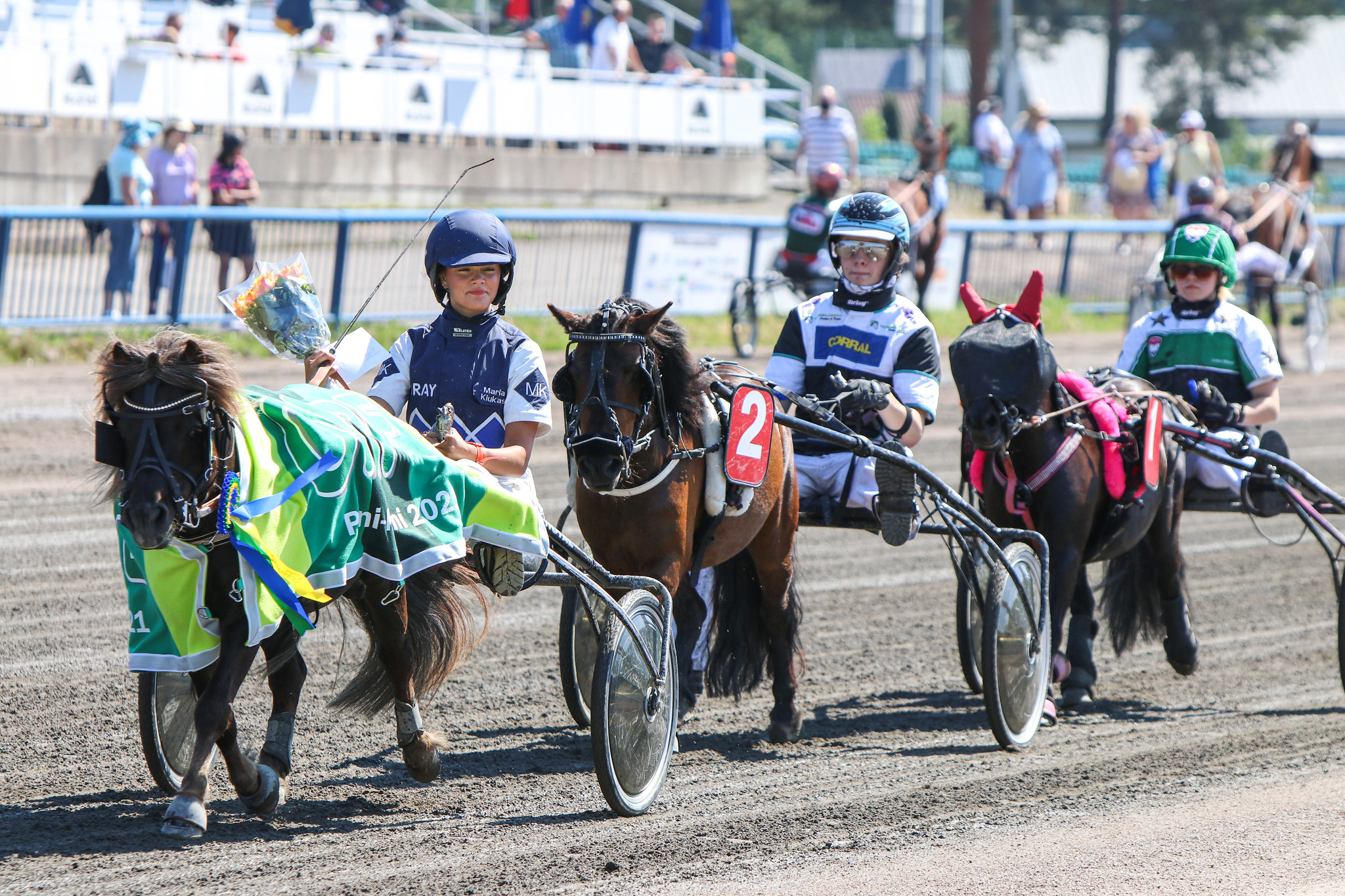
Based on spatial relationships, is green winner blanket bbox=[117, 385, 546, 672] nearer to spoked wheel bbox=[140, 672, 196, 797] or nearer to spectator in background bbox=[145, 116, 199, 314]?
spoked wheel bbox=[140, 672, 196, 797]

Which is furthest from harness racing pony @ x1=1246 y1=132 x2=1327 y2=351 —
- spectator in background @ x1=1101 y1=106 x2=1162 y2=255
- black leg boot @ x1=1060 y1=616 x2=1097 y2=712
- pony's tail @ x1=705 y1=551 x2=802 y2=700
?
pony's tail @ x1=705 y1=551 x2=802 y2=700

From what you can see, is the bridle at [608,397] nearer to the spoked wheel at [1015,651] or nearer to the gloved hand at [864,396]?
the gloved hand at [864,396]

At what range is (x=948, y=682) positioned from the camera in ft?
21.9

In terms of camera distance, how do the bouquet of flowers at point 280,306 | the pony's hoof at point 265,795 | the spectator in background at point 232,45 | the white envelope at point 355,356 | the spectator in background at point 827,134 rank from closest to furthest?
the pony's hoof at point 265,795 → the bouquet of flowers at point 280,306 → the white envelope at point 355,356 → the spectator in background at point 232,45 → the spectator in background at point 827,134

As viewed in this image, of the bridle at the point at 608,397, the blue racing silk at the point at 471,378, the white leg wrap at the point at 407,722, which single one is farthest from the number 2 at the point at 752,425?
the white leg wrap at the point at 407,722

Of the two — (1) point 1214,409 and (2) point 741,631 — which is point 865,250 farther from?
Answer: (1) point 1214,409

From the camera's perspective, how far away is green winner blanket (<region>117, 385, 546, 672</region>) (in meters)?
3.86

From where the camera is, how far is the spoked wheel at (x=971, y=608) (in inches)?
224

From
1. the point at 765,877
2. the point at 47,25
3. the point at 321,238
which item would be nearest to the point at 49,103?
the point at 47,25

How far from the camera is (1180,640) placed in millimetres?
6523

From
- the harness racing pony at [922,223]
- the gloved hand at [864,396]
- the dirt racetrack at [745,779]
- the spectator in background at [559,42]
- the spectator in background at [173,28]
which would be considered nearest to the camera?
the dirt racetrack at [745,779]

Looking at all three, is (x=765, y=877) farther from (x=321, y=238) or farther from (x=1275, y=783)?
(x=321, y=238)

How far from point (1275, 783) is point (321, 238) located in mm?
9343

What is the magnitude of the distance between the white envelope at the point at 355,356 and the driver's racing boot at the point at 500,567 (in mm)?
668
